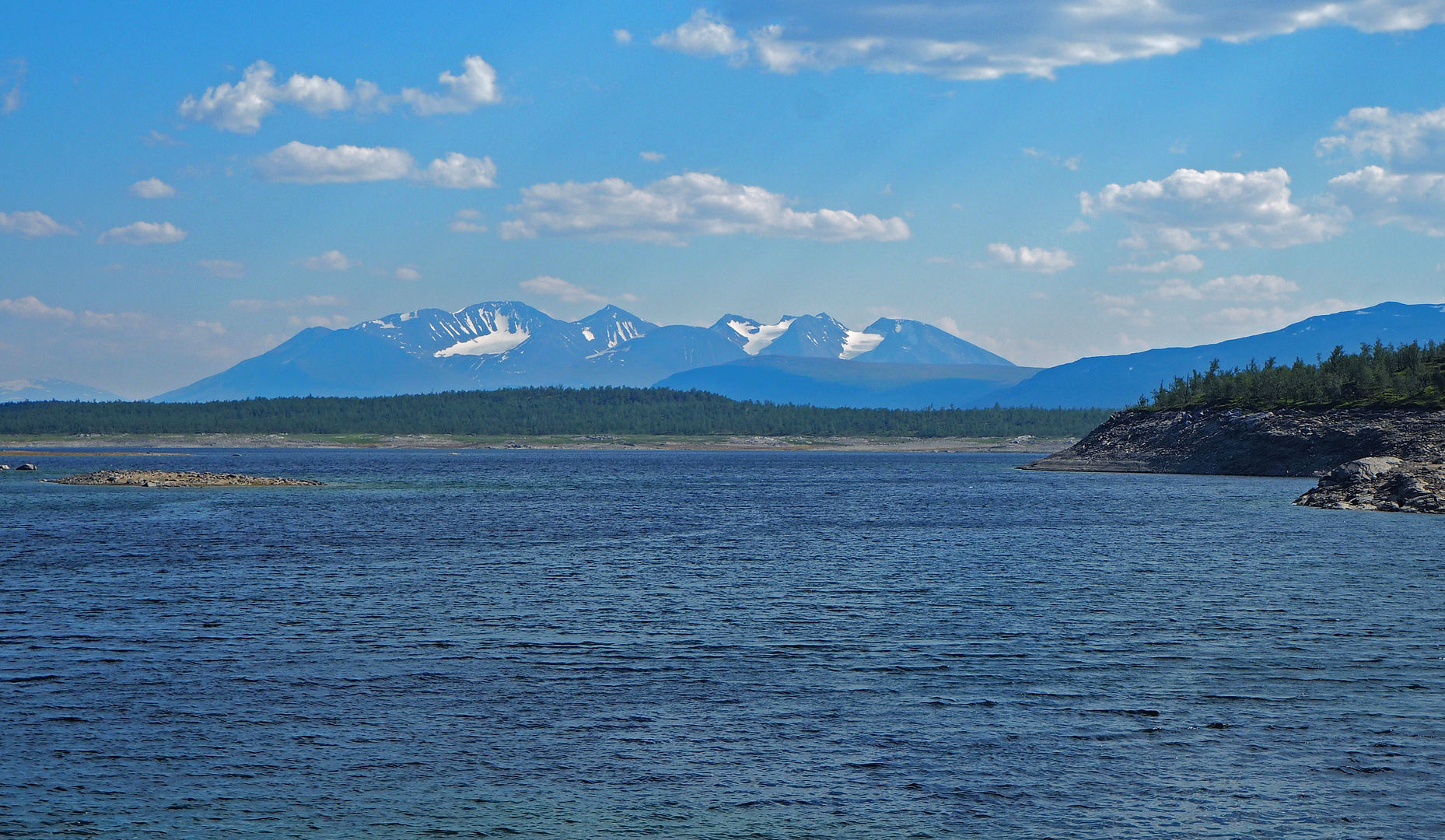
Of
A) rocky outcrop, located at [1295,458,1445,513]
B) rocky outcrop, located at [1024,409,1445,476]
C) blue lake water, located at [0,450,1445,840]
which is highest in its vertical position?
rocky outcrop, located at [1024,409,1445,476]

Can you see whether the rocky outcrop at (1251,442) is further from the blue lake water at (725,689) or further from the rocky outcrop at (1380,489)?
the blue lake water at (725,689)

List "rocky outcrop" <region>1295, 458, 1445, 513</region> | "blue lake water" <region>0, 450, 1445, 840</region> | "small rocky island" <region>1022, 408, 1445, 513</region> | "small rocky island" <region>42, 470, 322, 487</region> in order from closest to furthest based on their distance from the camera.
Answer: "blue lake water" <region>0, 450, 1445, 840</region>
"rocky outcrop" <region>1295, 458, 1445, 513</region>
"small rocky island" <region>1022, 408, 1445, 513</region>
"small rocky island" <region>42, 470, 322, 487</region>

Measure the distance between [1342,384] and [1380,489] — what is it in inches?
2437

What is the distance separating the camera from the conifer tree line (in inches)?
5212

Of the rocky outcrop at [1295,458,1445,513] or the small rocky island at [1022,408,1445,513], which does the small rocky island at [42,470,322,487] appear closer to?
the rocky outcrop at [1295,458,1445,513]

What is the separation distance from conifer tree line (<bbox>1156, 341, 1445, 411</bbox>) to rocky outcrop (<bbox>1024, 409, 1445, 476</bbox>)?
2.51 m

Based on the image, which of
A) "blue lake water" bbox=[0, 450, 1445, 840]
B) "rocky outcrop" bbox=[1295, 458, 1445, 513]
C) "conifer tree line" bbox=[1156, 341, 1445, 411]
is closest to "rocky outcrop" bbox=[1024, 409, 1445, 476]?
"conifer tree line" bbox=[1156, 341, 1445, 411]

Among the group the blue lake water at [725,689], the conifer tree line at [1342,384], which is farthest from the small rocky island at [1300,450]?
the blue lake water at [725,689]

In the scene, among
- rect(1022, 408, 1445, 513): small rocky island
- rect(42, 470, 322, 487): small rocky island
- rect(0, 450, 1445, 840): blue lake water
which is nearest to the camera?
rect(0, 450, 1445, 840): blue lake water

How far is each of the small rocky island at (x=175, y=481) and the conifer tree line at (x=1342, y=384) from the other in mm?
120857

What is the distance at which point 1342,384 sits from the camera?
5591 inches

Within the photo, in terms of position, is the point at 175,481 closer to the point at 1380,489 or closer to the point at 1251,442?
the point at 1380,489

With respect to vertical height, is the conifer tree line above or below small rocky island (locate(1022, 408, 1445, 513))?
above

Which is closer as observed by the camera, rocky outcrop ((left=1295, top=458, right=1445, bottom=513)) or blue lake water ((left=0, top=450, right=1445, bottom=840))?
blue lake water ((left=0, top=450, right=1445, bottom=840))
